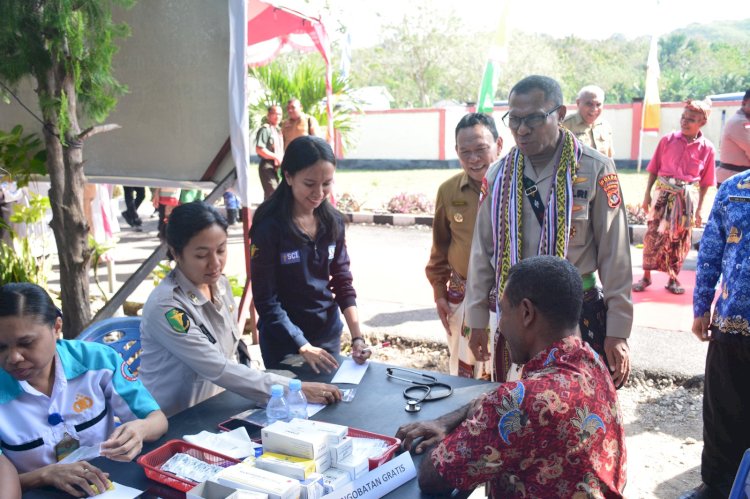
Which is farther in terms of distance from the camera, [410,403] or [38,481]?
[410,403]

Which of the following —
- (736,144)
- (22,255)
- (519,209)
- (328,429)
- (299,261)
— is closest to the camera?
(328,429)

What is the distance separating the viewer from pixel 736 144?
18.0ft

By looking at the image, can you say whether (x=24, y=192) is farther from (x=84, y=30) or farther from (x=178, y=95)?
(x=84, y=30)

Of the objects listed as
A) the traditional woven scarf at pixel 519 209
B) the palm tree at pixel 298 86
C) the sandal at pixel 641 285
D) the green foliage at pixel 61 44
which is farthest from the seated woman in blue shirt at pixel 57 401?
the palm tree at pixel 298 86

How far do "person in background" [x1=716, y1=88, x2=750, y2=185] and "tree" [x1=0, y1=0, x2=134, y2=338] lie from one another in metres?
4.64

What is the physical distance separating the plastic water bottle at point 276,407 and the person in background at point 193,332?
10cm

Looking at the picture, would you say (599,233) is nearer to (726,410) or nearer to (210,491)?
(726,410)

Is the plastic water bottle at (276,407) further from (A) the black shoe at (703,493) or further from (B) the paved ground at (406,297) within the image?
(B) the paved ground at (406,297)

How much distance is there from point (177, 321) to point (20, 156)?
243 centimetres

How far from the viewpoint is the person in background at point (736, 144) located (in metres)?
5.33

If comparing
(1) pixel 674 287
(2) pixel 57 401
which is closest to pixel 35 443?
(2) pixel 57 401

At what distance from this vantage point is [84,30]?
313cm

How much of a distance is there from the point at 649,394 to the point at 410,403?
2.63 m

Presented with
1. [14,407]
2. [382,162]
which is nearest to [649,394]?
[14,407]
